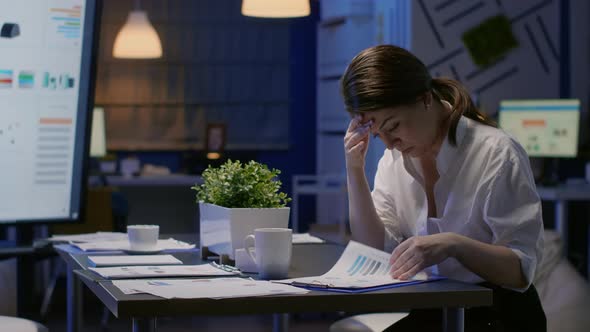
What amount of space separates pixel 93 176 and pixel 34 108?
4.09 meters

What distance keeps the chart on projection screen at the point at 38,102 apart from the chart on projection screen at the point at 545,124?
360 centimetres

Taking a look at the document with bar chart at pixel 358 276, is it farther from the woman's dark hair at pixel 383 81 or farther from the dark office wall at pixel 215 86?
the dark office wall at pixel 215 86

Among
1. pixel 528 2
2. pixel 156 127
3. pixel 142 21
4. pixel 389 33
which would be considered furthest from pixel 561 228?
pixel 156 127

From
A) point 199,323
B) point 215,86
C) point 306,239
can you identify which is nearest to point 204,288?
point 306,239

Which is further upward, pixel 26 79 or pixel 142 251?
pixel 26 79

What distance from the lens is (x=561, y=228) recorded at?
5.00m

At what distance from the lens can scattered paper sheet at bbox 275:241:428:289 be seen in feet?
5.03

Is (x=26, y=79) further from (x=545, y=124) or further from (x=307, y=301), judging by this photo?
(x=545, y=124)

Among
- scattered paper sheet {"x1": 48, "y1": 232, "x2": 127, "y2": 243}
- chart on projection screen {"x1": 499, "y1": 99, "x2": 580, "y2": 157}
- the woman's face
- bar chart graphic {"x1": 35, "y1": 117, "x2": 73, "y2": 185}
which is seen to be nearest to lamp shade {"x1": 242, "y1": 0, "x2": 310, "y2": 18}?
chart on projection screen {"x1": 499, "y1": 99, "x2": 580, "y2": 157}

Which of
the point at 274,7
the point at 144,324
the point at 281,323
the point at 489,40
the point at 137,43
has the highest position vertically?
the point at 137,43

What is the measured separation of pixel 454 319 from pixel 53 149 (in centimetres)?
146

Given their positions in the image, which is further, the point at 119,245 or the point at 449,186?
the point at 119,245

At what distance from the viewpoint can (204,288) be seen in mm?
1483

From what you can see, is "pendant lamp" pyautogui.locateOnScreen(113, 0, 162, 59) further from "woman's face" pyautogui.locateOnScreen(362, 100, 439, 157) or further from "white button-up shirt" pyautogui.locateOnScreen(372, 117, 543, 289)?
"woman's face" pyautogui.locateOnScreen(362, 100, 439, 157)
